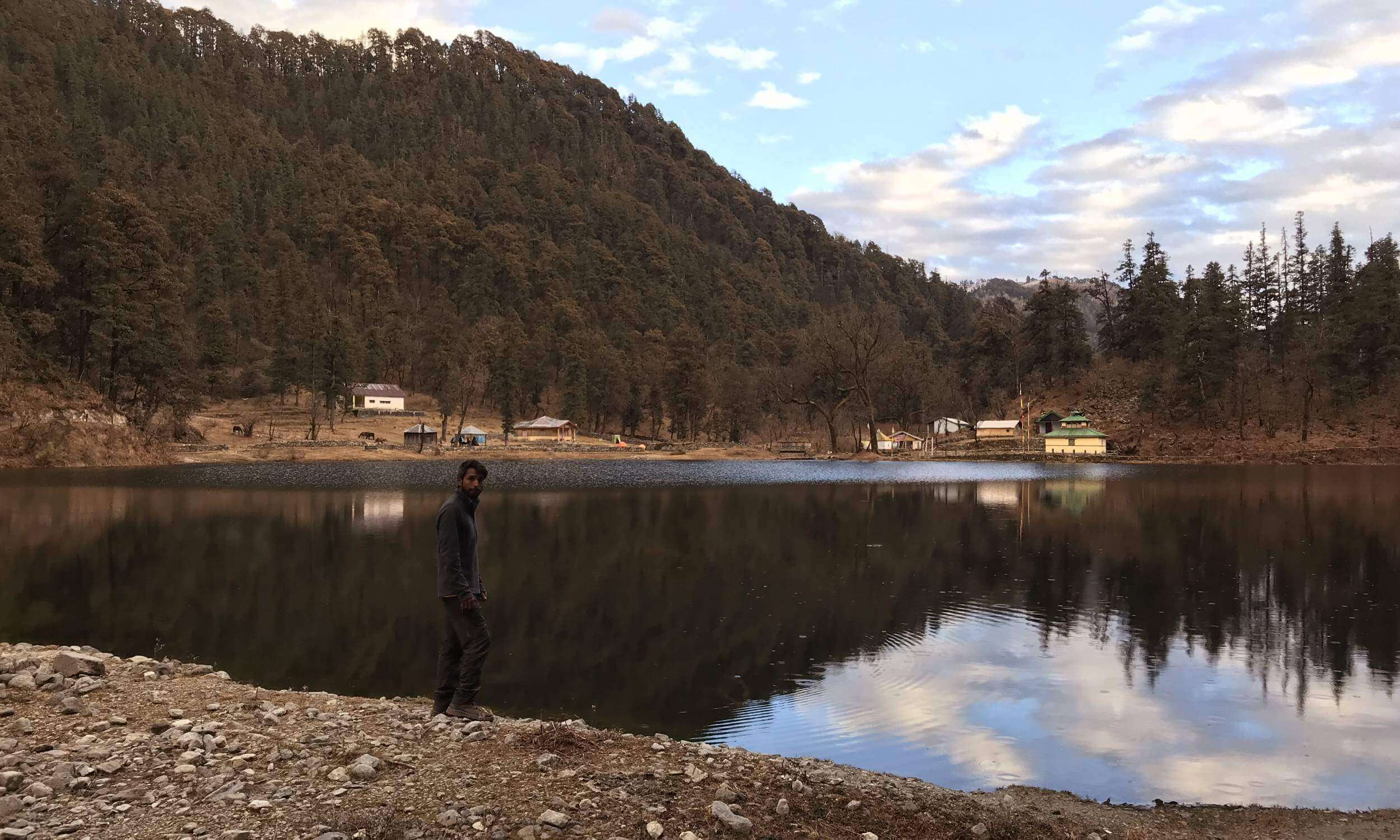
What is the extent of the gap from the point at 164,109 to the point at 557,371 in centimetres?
9027

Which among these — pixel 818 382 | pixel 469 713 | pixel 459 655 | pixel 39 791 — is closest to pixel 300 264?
pixel 818 382

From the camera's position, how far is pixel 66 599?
53.0ft

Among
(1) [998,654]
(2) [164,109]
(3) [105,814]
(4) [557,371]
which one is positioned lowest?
(1) [998,654]

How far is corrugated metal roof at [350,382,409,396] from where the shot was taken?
103 meters

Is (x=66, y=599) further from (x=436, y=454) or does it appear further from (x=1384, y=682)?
(x=436, y=454)

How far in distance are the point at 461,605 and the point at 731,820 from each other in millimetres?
3457

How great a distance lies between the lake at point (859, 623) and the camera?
9.18 metres

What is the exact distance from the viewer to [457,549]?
8.05m

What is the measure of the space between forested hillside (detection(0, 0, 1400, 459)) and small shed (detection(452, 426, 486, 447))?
8.66 metres

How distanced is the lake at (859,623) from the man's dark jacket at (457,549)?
256cm

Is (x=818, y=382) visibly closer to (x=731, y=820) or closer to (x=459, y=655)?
(x=459, y=655)

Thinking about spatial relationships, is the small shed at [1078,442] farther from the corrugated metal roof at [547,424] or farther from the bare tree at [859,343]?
the corrugated metal roof at [547,424]

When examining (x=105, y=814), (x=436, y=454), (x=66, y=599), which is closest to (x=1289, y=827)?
(x=105, y=814)

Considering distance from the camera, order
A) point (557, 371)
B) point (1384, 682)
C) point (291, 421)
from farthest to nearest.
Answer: point (557, 371) → point (291, 421) → point (1384, 682)
